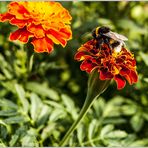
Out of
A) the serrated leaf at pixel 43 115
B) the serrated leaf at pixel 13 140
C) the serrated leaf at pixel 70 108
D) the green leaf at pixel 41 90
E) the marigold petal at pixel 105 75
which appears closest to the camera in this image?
the marigold petal at pixel 105 75

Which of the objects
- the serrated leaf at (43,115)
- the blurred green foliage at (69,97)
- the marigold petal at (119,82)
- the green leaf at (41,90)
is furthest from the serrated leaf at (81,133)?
the marigold petal at (119,82)

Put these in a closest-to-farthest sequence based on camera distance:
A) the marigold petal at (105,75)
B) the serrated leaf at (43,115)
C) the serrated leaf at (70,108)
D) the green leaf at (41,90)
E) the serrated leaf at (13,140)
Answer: the marigold petal at (105,75)
the serrated leaf at (13,140)
the serrated leaf at (43,115)
the serrated leaf at (70,108)
the green leaf at (41,90)

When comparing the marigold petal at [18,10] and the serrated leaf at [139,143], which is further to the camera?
the serrated leaf at [139,143]

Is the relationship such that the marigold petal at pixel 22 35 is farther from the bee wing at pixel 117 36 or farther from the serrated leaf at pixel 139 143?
the serrated leaf at pixel 139 143

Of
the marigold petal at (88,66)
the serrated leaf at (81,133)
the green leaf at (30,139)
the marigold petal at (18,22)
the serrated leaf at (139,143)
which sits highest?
the marigold petal at (18,22)

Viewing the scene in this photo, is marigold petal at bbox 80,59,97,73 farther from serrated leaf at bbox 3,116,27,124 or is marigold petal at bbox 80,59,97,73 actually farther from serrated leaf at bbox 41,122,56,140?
serrated leaf at bbox 41,122,56,140

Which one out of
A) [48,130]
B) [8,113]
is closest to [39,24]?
[8,113]

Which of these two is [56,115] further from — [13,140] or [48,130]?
[13,140]
